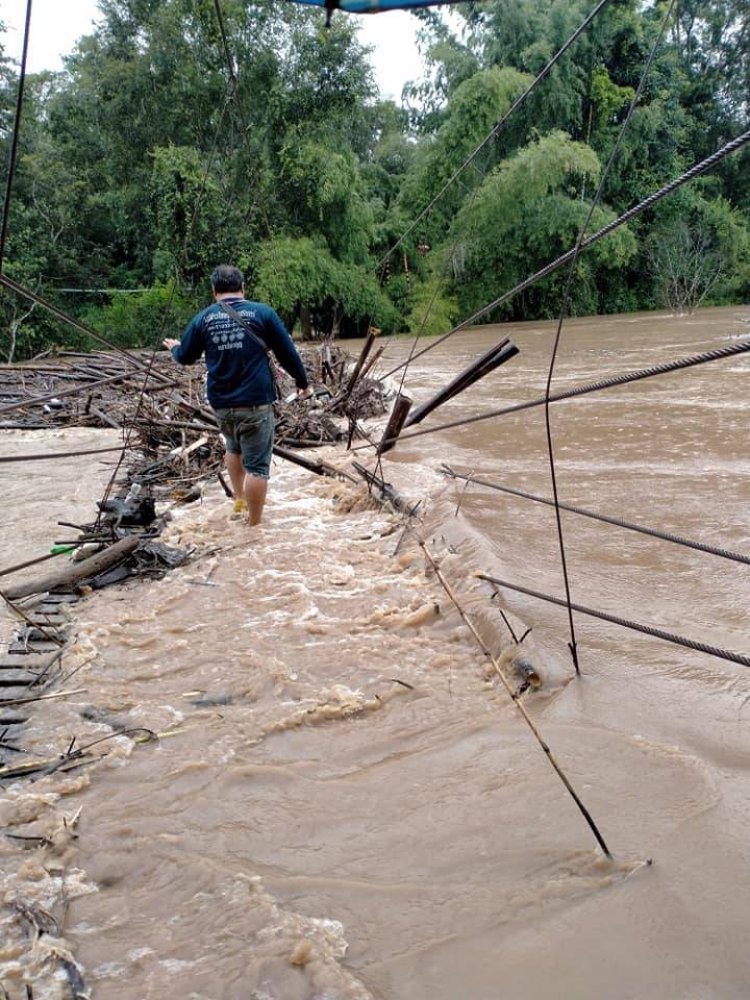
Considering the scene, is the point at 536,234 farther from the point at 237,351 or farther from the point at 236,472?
the point at 237,351

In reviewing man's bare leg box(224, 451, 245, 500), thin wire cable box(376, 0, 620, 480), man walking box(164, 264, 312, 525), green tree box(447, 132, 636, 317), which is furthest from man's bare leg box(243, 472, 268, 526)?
green tree box(447, 132, 636, 317)

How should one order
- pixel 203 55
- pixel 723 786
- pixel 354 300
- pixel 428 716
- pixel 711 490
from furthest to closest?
1. pixel 354 300
2. pixel 203 55
3. pixel 711 490
4. pixel 428 716
5. pixel 723 786

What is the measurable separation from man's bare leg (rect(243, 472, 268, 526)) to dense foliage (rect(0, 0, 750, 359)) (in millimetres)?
13239

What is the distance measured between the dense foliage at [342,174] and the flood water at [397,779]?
14.3m

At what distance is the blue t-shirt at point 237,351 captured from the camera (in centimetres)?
424

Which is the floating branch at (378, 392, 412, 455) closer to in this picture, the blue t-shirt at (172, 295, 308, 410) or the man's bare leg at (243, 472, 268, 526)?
the blue t-shirt at (172, 295, 308, 410)

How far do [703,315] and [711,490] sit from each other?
19.7 m

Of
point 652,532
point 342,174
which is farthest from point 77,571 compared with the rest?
point 342,174

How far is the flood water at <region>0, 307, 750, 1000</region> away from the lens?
159cm

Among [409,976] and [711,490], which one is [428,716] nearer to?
[409,976]

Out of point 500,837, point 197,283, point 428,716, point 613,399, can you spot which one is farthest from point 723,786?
point 197,283

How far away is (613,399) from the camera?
30.3ft

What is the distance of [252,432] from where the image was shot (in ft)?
14.6

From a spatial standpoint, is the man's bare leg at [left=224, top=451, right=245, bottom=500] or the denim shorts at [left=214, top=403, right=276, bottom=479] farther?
the man's bare leg at [left=224, top=451, right=245, bottom=500]
